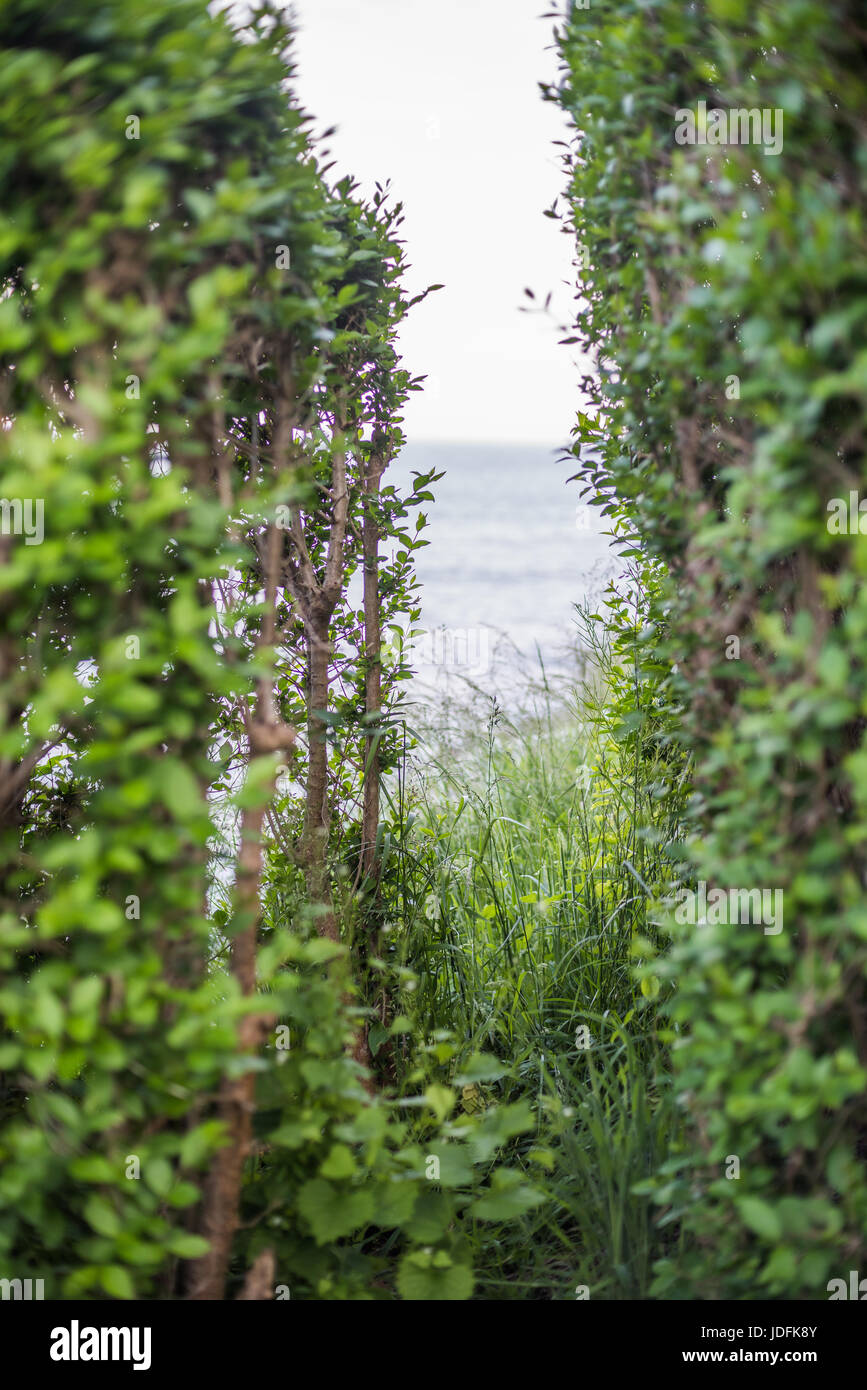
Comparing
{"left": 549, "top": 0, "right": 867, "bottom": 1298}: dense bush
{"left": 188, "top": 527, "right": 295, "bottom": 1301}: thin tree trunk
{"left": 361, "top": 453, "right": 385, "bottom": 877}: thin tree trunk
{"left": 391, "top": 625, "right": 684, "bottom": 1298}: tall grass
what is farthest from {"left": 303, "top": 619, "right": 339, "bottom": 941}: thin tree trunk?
{"left": 549, "top": 0, "right": 867, "bottom": 1298}: dense bush

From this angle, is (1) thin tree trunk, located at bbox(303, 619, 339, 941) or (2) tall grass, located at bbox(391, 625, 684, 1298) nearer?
(2) tall grass, located at bbox(391, 625, 684, 1298)

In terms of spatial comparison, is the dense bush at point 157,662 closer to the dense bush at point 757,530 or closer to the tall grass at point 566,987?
the tall grass at point 566,987

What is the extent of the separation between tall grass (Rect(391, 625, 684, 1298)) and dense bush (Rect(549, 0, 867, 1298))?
0.21m

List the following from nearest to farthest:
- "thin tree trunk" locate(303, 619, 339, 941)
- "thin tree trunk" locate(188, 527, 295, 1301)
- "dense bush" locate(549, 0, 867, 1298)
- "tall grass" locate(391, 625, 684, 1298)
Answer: "dense bush" locate(549, 0, 867, 1298) → "thin tree trunk" locate(188, 527, 295, 1301) → "tall grass" locate(391, 625, 684, 1298) → "thin tree trunk" locate(303, 619, 339, 941)

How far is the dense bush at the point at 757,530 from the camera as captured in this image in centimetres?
134

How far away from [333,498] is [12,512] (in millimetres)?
1145

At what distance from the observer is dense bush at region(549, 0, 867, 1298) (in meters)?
1.34

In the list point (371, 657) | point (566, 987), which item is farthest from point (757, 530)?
point (566, 987)

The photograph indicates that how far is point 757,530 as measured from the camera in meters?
1.48

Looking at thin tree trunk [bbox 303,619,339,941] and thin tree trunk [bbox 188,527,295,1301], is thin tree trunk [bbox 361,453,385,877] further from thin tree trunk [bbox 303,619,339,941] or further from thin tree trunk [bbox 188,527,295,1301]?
thin tree trunk [bbox 188,527,295,1301]

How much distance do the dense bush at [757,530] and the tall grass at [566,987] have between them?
0.68 ft

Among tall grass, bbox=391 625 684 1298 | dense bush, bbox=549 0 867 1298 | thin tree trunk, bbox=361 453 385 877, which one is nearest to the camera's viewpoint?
dense bush, bbox=549 0 867 1298

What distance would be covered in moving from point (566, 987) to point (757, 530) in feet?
6.11

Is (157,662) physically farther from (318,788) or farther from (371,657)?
(371,657)
